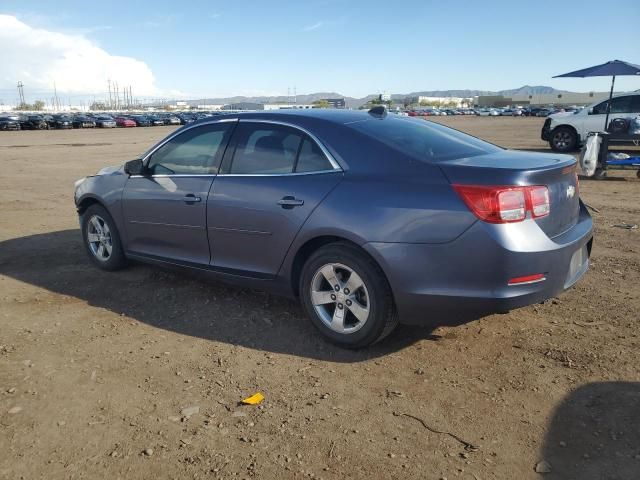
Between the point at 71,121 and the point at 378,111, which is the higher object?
the point at 378,111

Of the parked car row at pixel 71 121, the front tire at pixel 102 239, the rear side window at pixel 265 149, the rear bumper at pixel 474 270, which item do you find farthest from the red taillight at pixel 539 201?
the parked car row at pixel 71 121

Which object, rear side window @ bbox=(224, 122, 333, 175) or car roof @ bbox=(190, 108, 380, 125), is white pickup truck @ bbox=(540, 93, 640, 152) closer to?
car roof @ bbox=(190, 108, 380, 125)

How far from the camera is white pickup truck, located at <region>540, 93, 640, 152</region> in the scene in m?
15.7

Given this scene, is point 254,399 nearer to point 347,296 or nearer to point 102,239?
point 347,296

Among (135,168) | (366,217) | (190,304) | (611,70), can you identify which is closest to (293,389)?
(366,217)

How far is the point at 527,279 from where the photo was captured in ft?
10.8

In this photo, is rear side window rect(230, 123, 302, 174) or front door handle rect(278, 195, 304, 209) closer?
front door handle rect(278, 195, 304, 209)

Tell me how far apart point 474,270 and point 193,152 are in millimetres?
2662

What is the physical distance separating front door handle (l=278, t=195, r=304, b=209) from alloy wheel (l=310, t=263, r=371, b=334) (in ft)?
1.56

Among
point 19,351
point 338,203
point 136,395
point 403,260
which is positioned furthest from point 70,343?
point 403,260

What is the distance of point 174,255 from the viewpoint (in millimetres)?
4828

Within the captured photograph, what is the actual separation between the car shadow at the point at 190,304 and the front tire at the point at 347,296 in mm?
170

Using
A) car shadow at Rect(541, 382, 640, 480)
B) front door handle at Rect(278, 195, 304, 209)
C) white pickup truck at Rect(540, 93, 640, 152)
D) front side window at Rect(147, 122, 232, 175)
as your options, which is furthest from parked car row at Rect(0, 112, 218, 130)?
car shadow at Rect(541, 382, 640, 480)

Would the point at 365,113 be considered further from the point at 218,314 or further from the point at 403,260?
the point at 218,314
